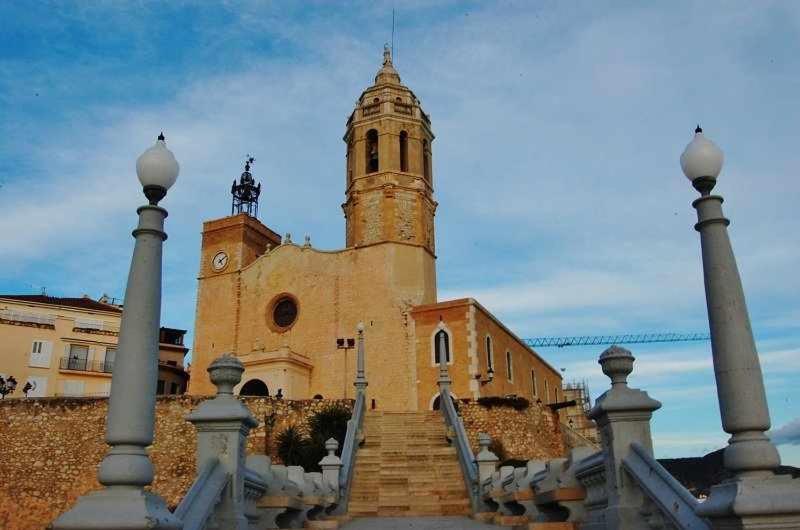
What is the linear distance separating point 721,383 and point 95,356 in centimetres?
4045

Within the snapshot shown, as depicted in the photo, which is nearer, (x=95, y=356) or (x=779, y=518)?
(x=779, y=518)

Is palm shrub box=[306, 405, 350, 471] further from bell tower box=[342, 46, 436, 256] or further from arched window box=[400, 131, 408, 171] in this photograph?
arched window box=[400, 131, 408, 171]

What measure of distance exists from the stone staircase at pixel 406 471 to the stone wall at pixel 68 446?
5.35 metres

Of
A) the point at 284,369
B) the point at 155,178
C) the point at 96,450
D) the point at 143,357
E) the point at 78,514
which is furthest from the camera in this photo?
the point at 284,369

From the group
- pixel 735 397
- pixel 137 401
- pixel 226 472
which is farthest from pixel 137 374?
pixel 735 397

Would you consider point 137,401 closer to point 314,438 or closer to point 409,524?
point 409,524

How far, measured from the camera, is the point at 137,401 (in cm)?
466

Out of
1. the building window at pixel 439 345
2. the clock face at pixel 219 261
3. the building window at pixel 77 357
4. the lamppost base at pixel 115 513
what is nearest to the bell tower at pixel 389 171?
the building window at pixel 439 345

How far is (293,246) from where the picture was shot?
114ft

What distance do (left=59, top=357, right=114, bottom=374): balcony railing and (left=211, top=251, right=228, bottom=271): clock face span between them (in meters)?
9.52

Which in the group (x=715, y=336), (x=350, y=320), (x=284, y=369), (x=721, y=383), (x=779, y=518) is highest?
(x=350, y=320)

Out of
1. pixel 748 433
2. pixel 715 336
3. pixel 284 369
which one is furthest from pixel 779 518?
pixel 284 369

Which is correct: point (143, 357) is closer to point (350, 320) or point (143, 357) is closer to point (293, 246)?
point (350, 320)

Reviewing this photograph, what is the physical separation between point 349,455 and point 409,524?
5625mm
